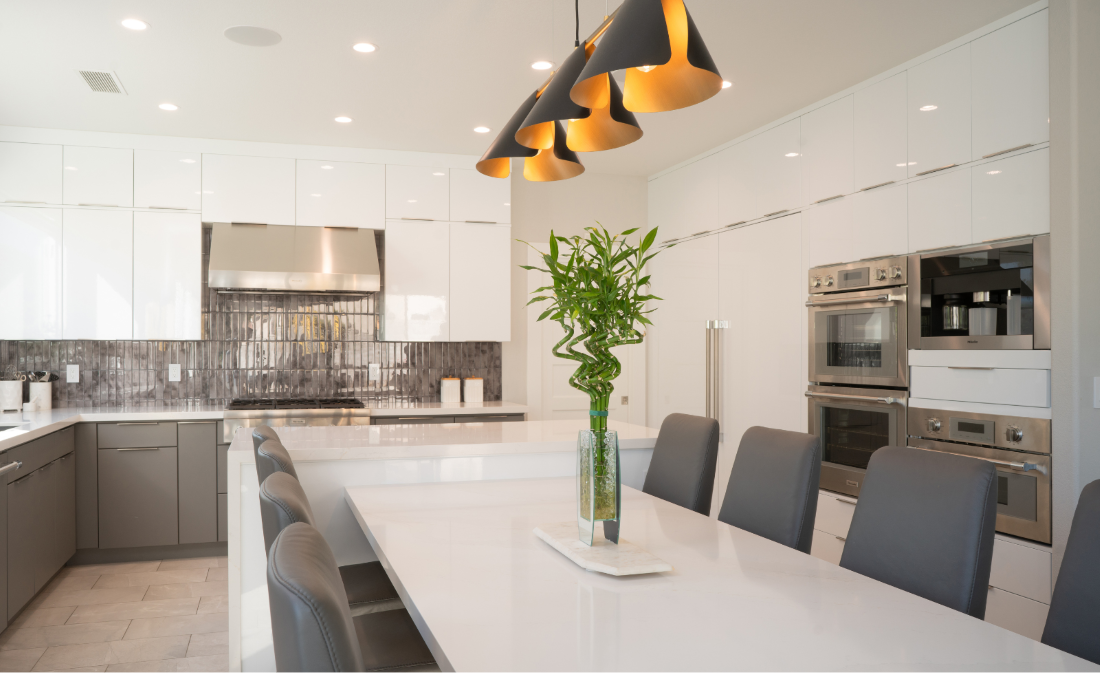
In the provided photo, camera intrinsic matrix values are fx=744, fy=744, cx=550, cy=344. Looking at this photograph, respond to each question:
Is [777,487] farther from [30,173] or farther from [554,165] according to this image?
[30,173]

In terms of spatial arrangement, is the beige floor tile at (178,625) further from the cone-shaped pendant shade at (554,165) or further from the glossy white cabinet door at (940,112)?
the glossy white cabinet door at (940,112)

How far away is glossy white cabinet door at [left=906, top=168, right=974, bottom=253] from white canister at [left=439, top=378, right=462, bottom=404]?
3033 millimetres

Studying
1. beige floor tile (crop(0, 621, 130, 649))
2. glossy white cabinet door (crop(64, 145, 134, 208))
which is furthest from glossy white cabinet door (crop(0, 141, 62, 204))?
beige floor tile (crop(0, 621, 130, 649))

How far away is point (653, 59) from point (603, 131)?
0.76 meters

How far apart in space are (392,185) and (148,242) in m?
1.52

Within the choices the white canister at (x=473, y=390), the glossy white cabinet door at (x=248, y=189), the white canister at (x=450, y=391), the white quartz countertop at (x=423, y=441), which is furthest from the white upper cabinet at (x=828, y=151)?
the glossy white cabinet door at (x=248, y=189)

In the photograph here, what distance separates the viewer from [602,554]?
5.37ft

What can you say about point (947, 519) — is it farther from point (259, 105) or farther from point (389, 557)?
point (259, 105)

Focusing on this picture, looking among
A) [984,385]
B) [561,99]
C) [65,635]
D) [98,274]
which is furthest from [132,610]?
[984,385]

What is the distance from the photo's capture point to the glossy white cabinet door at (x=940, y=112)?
3100 millimetres

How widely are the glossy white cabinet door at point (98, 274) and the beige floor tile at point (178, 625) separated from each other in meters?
1.91

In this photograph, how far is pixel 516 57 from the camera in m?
3.38

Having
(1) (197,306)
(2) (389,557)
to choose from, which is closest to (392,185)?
(1) (197,306)

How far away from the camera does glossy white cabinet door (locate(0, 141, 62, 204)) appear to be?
4.33 m
